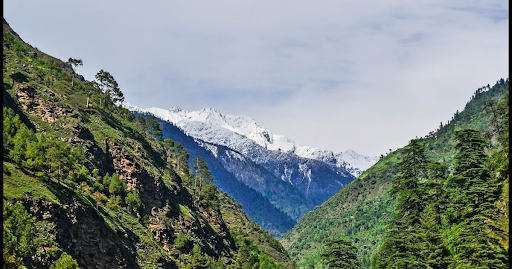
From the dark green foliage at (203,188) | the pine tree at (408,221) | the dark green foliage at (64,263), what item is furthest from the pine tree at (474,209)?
the dark green foliage at (203,188)

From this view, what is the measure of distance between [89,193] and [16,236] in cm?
4761

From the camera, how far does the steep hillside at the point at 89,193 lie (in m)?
79.8

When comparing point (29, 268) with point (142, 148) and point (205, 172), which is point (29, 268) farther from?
point (205, 172)

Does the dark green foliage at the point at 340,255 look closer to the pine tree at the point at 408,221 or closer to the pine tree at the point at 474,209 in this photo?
the pine tree at the point at 408,221

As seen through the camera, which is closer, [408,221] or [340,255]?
[408,221]

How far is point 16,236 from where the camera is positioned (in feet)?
208

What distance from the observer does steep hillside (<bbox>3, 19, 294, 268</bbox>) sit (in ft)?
262

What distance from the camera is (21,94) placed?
12469cm

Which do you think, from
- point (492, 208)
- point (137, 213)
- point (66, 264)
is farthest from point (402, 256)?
point (137, 213)

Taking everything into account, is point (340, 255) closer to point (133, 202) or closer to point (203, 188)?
point (133, 202)

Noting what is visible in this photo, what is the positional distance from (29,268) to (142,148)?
3610 inches

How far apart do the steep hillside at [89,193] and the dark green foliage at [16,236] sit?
0.15m

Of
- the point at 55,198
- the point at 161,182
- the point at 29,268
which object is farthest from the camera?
the point at 161,182

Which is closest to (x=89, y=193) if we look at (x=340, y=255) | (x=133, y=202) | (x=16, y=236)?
(x=133, y=202)
